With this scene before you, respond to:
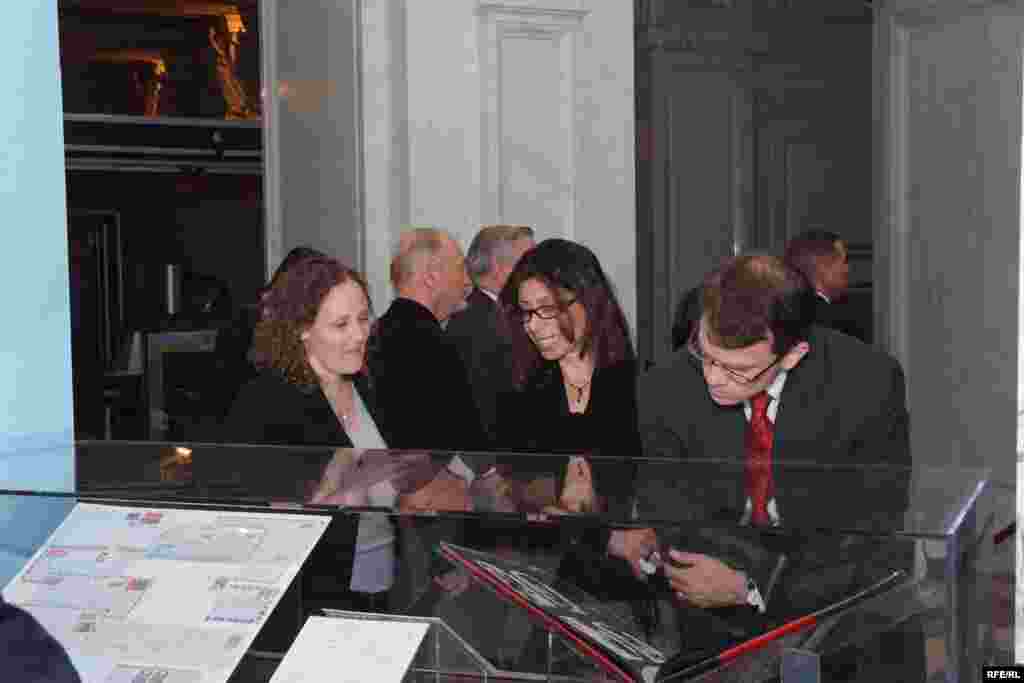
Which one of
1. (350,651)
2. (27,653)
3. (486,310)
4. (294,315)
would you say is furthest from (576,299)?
(27,653)

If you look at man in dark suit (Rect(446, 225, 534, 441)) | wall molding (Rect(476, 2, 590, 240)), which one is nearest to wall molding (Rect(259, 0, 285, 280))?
wall molding (Rect(476, 2, 590, 240))

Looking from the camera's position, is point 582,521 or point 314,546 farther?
point 314,546

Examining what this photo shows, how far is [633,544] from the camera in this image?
1754 millimetres

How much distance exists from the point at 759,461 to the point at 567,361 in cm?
126

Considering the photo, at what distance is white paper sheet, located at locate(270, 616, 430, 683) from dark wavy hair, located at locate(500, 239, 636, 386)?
4.93 ft

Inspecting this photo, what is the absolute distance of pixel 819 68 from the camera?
8398 mm

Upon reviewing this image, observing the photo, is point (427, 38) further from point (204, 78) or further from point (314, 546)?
point (204, 78)

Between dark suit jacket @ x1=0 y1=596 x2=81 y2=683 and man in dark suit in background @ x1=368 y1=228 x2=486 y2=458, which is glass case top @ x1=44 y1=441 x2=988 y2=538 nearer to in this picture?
dark suit jacket @ x1=0 y1=596 x2=81 y2=683

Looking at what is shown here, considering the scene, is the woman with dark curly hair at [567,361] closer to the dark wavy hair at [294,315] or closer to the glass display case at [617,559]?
the dark wavy hair at [294,315]

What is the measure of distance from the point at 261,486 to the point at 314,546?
0.16 meters

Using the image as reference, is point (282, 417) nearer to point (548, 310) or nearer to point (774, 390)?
point (548, 310)

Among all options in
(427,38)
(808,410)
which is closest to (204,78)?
(427,38)

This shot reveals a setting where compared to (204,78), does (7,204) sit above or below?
below

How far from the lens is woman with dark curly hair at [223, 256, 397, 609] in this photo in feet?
9.27
